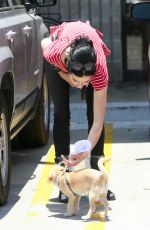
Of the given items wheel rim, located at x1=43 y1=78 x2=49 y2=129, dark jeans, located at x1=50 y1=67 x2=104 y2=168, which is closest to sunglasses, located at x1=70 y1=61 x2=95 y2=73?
dark jeans, located at x1=50 y1=67 x2=104 y2=168

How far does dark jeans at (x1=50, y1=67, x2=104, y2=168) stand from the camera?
20.2 feet

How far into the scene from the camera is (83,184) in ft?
18.4

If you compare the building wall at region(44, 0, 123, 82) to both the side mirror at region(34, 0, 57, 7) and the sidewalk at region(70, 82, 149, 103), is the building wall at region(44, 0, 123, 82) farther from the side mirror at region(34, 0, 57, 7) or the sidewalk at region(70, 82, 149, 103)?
the side mirror at region(34, 0, 57, 7)

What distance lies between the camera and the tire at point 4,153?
6020 mm

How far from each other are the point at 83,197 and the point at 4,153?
28.8 inches

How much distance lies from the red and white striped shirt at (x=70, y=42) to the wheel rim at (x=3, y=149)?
0.69m

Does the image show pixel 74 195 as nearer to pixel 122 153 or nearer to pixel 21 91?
pixel 21 91

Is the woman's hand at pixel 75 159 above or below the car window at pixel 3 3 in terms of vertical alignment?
below

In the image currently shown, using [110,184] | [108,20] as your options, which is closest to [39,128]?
[110,184]

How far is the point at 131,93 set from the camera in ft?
36.8

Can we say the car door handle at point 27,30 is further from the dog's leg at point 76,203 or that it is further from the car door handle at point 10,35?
the dog's leg at point 76,203

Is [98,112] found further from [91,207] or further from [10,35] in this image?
[10,35]

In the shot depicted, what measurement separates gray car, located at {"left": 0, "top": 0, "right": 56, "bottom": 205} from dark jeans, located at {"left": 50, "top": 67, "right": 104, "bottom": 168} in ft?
1.22

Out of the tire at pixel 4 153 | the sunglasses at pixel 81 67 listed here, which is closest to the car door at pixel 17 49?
the tire at pixel 4 153
